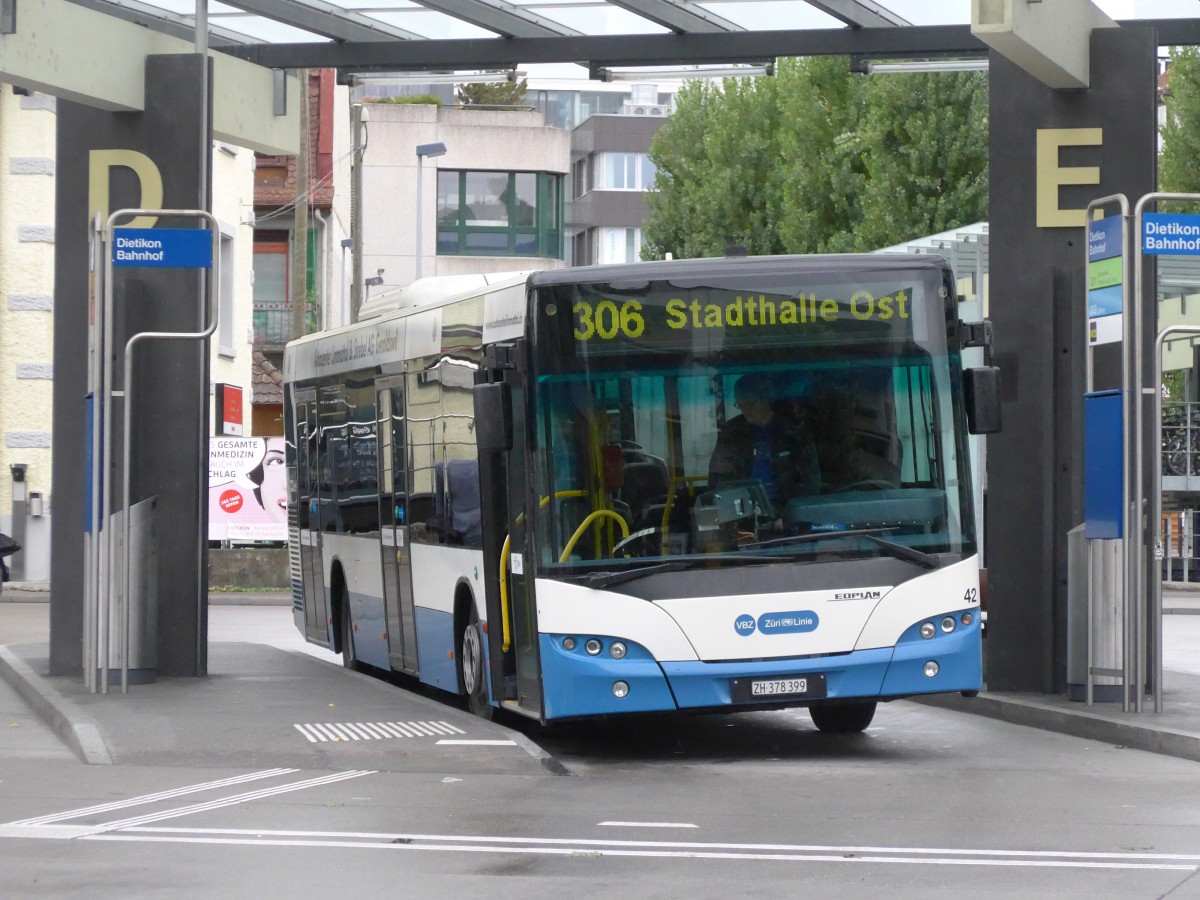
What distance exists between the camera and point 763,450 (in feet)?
38.4

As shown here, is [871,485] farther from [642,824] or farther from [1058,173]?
[1058,173]

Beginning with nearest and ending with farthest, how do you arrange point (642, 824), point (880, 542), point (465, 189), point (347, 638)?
point (642, 824)
point (880, 542)
point (347, 638)
point (465, 189)

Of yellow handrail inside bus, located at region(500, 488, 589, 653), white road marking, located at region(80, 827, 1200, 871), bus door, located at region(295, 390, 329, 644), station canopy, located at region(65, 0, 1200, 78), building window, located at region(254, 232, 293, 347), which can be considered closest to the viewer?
white road marking, located at region(80, 827, 1200, 871)

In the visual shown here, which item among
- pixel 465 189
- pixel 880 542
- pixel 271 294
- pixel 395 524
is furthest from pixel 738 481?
pixel 465 189

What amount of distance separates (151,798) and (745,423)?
3.72 m

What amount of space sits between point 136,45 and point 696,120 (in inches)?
1701

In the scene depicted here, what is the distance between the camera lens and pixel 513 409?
1203 centimetres

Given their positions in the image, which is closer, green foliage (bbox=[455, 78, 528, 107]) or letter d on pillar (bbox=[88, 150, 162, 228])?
letter d on pillar (bbox=[88, 150, 162, 228])

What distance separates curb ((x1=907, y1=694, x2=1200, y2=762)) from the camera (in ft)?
39.6

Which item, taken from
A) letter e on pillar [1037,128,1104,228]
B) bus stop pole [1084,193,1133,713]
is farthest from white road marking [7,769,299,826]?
letter e on pillar [1037,128,1104,228]

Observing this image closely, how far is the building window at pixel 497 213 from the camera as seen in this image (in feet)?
189

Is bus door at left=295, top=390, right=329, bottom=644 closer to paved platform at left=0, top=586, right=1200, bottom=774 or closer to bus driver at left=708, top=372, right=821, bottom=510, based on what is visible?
paved platform at left=0, top=586, right=1200, bottom=774

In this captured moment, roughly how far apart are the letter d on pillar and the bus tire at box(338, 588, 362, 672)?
12.4 feet

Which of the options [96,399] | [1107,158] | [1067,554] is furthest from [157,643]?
[1107,158]
